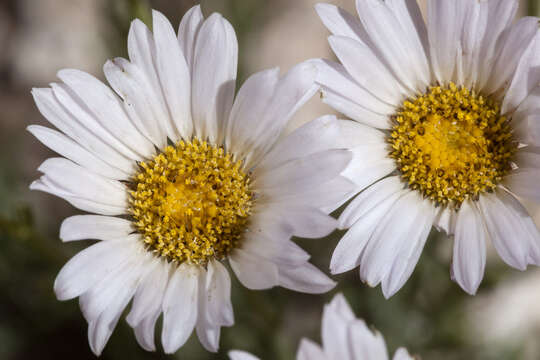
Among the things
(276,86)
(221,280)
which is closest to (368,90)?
(276,86)

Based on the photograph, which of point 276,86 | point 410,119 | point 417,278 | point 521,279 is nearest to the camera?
point 276,86

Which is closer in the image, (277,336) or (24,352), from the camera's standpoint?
(277,336)

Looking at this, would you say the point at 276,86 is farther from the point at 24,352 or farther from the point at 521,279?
the point at 24,352

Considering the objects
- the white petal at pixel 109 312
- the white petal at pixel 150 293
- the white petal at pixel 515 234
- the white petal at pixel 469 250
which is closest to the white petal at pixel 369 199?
the white petal at pixel 469 250

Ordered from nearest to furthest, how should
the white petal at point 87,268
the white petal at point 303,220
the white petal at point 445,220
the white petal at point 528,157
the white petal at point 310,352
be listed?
the white petal at point 310,352
the white petal at point 303,220
the white petal at point 87,268
the white petal at point 528,157
the white petal at point 445,220

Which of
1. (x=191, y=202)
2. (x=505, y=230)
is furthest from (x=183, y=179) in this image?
(x=505, y=230)

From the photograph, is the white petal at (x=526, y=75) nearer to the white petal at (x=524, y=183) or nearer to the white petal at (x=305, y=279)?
the white petal at (x=524, y=183)

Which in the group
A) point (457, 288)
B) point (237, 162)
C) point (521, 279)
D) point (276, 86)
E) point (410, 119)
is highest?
point (276, 86)
